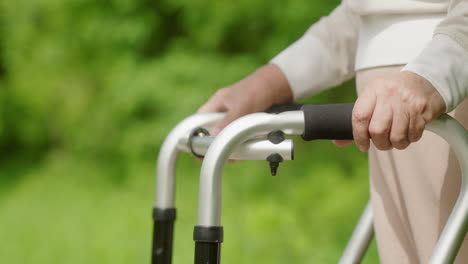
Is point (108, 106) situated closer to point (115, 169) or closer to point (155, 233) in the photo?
point (115, 169)

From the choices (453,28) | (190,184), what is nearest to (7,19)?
(190,184)

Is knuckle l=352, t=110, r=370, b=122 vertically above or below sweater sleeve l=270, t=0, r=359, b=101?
below

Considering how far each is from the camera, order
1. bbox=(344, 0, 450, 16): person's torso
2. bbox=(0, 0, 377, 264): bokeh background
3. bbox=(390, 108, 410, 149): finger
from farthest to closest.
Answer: bbox=(0, 0, 377, 264): bokeh background, bbox=(344, 0, 450, 16): person's torso, bbox=(390, 108, 410, 149): finger

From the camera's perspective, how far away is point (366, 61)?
108cm

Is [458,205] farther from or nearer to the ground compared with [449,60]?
nearer to the ground

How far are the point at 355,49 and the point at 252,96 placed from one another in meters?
0.21

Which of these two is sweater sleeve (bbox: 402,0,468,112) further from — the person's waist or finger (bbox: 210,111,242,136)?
finger (bbox: 210,111,242,136)

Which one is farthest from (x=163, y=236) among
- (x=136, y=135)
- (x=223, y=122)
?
(x=136, y=135)

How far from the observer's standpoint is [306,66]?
1.22 meters

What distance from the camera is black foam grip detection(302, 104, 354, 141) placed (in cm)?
86

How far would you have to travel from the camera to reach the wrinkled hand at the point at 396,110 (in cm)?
81

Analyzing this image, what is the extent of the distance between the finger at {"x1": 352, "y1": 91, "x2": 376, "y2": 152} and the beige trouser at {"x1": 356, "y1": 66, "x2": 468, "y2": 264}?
0.18 m

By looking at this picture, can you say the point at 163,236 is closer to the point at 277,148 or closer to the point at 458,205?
the point at 277,148

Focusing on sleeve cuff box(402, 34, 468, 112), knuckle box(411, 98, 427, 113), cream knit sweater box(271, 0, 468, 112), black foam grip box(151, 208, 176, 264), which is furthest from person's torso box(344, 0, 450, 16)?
black foam grip box(151, 208, 176, 264)
